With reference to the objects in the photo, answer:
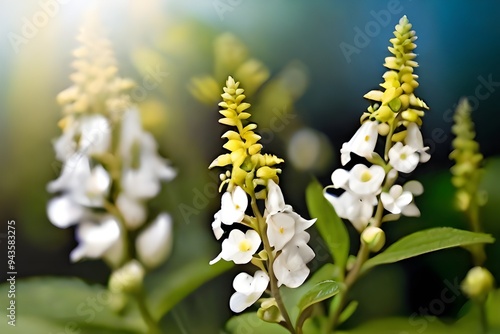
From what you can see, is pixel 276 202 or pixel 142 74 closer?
pixel 276 202

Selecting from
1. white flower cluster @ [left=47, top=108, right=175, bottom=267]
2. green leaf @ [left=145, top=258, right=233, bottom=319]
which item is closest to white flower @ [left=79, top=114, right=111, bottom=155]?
white flower cluster @ [left=47, top=108, right=175, bottom=267]

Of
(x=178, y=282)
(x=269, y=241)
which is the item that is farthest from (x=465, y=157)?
(x=178, y=282)

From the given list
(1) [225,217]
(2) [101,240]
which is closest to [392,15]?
(1) [225,217]

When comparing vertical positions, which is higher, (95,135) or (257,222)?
(95,135)

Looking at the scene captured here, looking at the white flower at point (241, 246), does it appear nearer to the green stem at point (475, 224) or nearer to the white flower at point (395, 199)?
the white flower at point (395, 199)

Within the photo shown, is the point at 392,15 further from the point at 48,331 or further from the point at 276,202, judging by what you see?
the point at 48,331

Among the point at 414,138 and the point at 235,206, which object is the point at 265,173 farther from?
the point at 414,138
